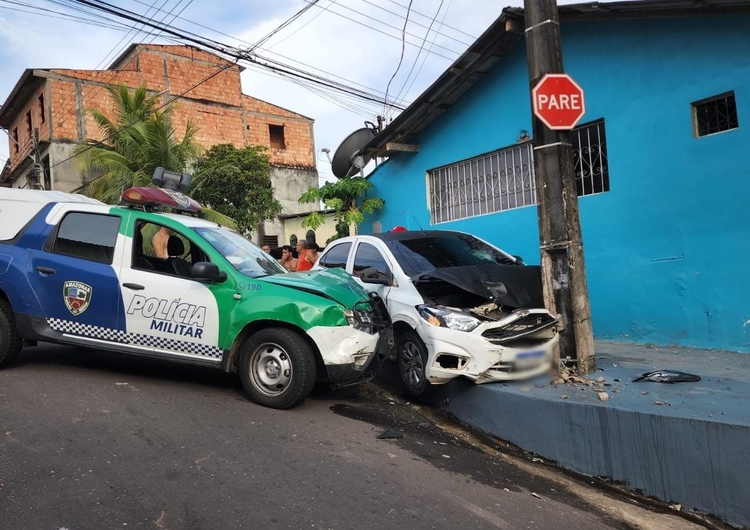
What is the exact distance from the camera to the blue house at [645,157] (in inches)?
261

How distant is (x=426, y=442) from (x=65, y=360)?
4388mm

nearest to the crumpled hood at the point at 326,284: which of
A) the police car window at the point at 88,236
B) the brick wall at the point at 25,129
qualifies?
the police car window at the point at 88,236

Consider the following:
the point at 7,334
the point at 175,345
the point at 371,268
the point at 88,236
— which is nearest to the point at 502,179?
the point at 371,268

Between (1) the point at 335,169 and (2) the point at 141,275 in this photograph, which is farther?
(1) the point at 335,169

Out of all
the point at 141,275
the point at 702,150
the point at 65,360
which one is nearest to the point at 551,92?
the point at 702,150

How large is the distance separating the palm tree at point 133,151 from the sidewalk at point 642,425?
12.9 metres

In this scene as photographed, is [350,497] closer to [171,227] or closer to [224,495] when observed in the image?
[224,495]

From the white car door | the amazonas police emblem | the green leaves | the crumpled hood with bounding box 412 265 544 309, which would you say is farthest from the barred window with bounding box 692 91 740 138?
the green leaves

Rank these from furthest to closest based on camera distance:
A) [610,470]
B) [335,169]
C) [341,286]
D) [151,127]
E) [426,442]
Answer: [151,127], [335,169], [341,286], [426,442], [610,470]

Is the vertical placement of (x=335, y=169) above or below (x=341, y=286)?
above

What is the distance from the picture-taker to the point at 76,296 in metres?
5.54

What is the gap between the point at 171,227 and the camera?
572cm

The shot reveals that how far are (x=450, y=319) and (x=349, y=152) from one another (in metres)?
7.82

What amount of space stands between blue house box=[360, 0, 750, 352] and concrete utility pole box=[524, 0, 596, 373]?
84.6 inches
